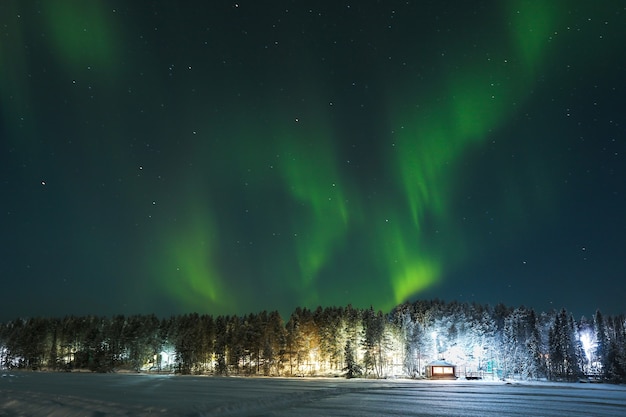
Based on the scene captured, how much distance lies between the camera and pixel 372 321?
13500 cm

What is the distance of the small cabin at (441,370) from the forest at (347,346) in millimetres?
5654

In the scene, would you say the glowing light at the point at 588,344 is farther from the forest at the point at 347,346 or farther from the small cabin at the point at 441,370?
the small cabin at the point at 441,370

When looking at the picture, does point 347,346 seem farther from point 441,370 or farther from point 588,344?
point 588,344

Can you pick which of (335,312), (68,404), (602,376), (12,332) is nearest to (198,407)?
(68,404)

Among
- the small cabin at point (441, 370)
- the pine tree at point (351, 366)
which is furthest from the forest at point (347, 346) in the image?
the small cabin at point (441, 370)

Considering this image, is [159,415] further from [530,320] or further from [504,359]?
[530,320]

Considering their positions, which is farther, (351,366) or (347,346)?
(347,346)

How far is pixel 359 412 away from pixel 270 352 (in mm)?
104323

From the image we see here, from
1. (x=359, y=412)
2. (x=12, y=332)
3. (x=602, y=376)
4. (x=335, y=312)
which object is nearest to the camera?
(x=359, y=412)

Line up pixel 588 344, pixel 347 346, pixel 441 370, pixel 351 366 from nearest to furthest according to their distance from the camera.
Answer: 1. pixel 441 370
2. pixel 351 366
3. pixel 347 346
4. pixel 588 344

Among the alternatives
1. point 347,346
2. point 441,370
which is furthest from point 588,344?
point 347,346

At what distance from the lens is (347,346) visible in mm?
120250

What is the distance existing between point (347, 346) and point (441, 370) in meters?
22.9

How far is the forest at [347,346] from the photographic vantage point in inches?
4899
